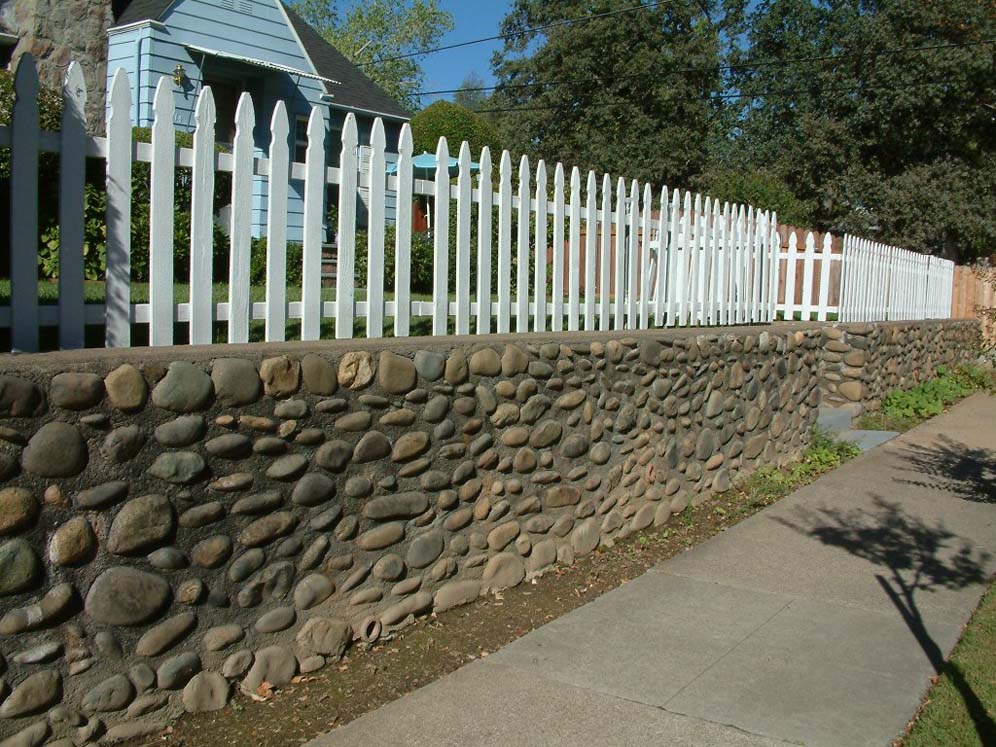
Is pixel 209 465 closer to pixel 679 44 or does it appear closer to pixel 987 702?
pixel 987 702

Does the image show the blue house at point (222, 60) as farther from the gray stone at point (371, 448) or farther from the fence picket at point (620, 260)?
the gray stone at point (371, 448)

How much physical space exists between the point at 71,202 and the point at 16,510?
105 centimetres

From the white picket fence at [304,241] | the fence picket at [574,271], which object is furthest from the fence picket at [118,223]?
the fence picket at [574,271]

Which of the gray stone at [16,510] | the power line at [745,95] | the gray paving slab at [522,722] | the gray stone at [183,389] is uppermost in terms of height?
the power line at [745,95]

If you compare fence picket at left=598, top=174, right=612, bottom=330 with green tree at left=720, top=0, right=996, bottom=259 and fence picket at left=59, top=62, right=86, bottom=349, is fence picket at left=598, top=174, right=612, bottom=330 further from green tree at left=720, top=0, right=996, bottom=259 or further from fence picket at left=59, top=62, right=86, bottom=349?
green tree at left=720, top=0, right=996, bottom=259

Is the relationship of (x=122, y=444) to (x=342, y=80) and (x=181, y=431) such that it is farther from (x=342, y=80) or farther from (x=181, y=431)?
(x=342, y=80)

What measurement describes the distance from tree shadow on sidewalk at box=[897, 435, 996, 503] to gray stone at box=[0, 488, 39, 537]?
21.4 feet

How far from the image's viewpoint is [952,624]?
461 cm

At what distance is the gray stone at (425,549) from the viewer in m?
4.37

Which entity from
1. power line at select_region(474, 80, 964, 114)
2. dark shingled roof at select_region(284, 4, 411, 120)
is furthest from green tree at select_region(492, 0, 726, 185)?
dark shingled roof at select_region(284, 4, 411, 120)

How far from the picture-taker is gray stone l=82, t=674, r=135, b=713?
123 inches

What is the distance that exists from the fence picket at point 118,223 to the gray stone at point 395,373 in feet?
3.46

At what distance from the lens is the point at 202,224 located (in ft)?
12.1

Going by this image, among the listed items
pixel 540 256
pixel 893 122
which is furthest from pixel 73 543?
pixel 893 122
